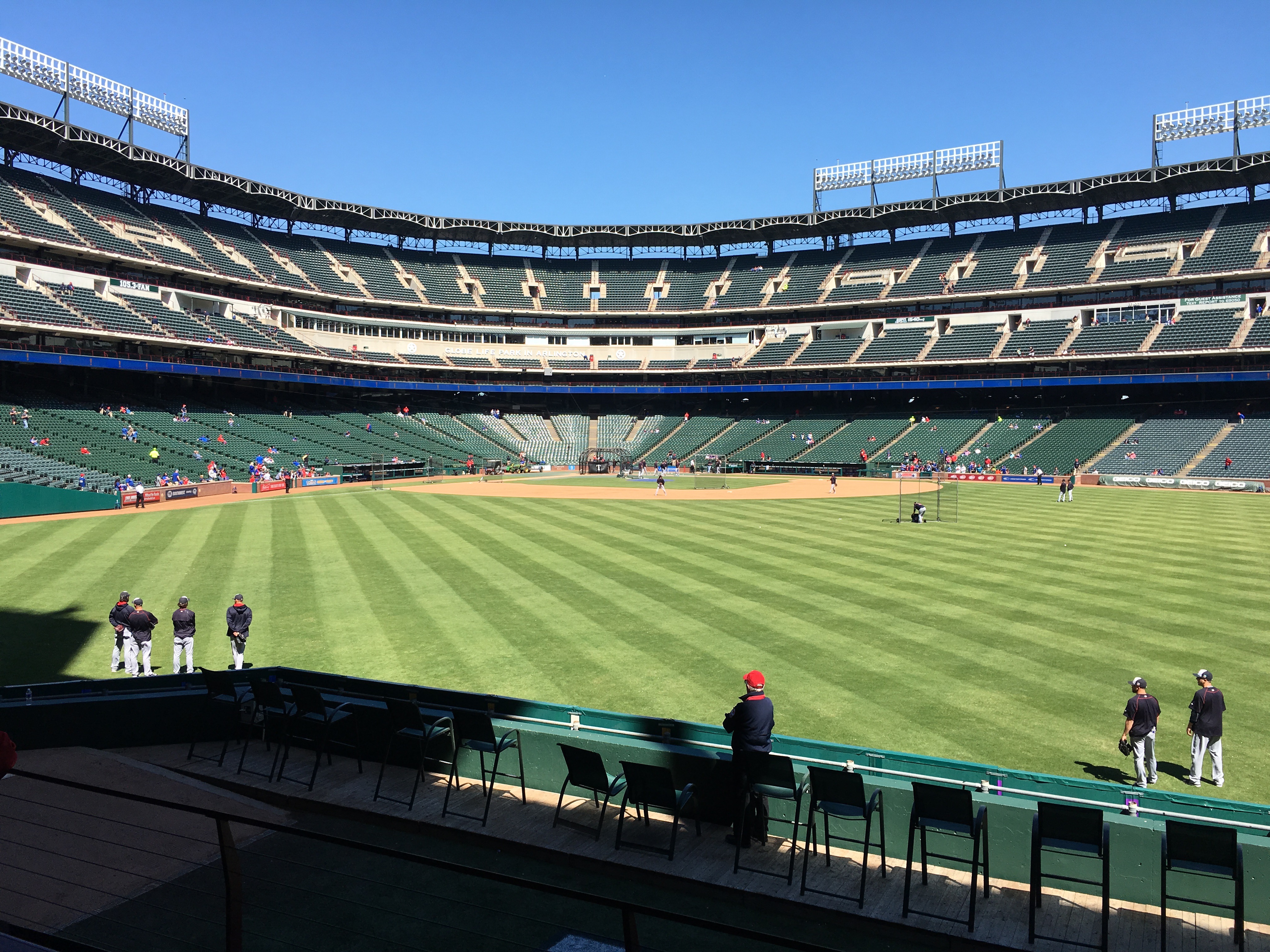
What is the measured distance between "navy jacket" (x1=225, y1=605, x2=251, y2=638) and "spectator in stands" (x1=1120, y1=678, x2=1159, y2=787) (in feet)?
47.7

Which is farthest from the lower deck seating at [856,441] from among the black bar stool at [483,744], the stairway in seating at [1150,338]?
the black bar stool at [483,744]

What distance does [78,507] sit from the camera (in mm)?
39375

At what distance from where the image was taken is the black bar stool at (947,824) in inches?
266

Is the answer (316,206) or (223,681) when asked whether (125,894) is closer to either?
(223,681)

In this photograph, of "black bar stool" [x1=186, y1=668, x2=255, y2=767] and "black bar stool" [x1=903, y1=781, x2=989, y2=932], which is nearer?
"black bar stool" [x1=903, y1=781, x2=989, y2=932]

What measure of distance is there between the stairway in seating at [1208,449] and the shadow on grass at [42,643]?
214 feet

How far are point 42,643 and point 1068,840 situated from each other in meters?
19.3

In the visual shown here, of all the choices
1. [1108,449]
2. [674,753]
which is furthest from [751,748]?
[1108,449]

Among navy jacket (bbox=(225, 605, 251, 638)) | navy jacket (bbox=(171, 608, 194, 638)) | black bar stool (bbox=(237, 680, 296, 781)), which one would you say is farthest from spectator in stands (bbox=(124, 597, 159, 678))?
black bar stool (bbox=(237, 680, 296, 781))

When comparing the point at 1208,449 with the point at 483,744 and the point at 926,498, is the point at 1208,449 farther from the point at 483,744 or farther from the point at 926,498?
the point at 483,744

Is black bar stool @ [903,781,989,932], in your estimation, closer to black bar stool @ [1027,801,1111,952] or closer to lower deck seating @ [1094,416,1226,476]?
black bar stool @ [1027,801,1111,952]

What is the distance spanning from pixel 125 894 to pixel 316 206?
89217mm

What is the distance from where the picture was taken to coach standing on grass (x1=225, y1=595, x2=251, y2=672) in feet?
46.1

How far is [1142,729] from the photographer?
33.0ft
